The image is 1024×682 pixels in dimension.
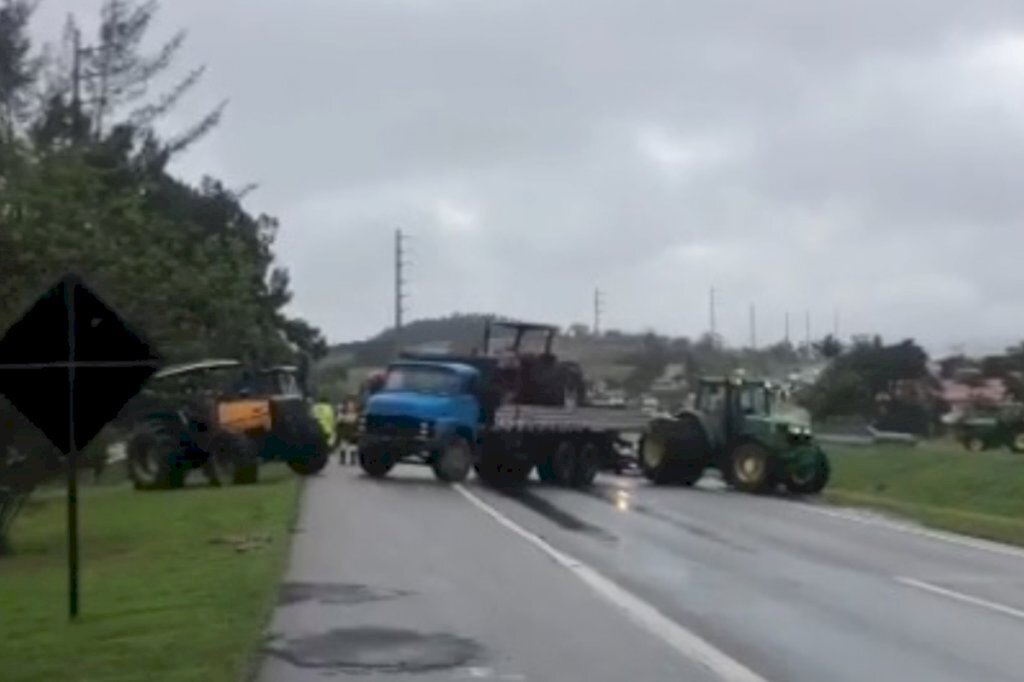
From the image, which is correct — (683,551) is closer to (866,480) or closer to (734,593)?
(734,593)

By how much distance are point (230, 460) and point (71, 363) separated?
1018 inches

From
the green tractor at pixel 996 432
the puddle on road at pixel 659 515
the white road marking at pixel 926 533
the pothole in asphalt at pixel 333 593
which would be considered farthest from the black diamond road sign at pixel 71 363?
the green tractor at pixel 996 432

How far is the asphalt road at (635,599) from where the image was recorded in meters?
15.7

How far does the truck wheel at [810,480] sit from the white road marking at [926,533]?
16.7 feet

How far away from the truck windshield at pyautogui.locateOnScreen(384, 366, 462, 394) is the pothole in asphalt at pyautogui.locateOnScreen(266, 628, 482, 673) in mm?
28430

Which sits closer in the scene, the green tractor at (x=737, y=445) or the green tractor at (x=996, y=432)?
the green tractor at (x=737, y=445)

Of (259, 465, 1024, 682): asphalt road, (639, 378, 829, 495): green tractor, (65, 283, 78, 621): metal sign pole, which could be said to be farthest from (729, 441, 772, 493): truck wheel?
(65, 283, 78, 621): metal sign pole

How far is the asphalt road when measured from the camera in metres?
15.7

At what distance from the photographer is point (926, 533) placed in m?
33.0

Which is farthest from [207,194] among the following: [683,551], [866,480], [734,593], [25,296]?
[734,593]

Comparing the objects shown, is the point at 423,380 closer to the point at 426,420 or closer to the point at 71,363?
the point at 426,420

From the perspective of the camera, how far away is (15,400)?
17.9 metres

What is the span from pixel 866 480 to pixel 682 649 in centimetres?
3334

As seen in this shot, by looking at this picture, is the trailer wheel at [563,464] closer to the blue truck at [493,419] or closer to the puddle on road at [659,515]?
the blue truck at [493,419]
